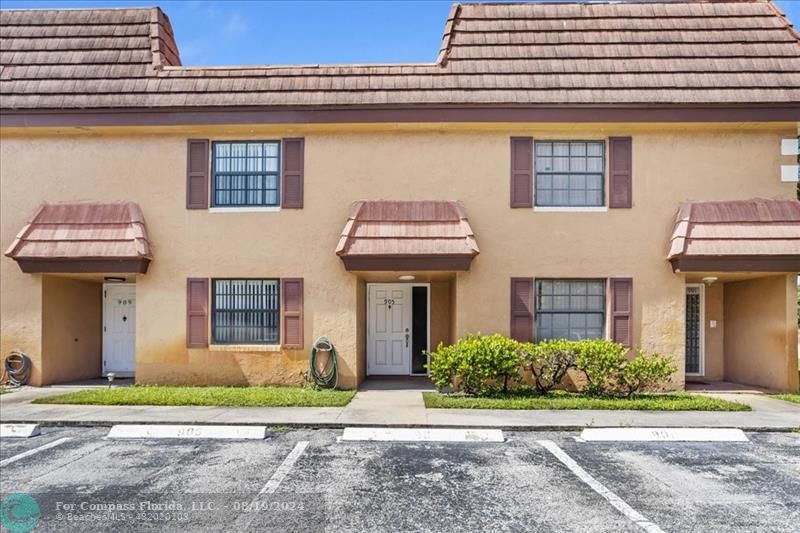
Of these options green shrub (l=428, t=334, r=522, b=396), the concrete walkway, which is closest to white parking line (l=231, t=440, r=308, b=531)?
the concrete walkway

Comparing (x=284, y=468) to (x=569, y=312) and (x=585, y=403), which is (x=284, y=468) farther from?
(x=569, y=312)

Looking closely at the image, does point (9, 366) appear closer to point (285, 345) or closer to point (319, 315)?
point (285, 345)

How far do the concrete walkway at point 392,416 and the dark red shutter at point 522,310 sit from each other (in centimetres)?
235

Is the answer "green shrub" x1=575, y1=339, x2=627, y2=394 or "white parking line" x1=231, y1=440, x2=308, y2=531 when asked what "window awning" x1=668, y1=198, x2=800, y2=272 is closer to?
"green shrub" x1=575, y1=339, x2=627, y2=394

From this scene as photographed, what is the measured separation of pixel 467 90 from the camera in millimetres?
11406

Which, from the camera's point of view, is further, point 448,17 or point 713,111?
point 448,17

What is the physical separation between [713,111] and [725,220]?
2.29m

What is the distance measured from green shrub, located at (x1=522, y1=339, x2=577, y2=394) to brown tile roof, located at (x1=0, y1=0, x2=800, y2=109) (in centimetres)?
504

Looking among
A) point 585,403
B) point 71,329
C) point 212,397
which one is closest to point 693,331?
point 585,403

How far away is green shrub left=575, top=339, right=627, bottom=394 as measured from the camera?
10398 millimetres

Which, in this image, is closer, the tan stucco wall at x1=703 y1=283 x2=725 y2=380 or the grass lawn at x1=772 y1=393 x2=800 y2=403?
the grass lawn at x1=772 y1=393 x2=800 y2=403

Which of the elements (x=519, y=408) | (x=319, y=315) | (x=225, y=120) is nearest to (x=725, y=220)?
(x=519, y=408)

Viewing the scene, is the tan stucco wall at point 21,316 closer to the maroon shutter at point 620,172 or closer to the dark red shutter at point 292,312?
the dark red shutter at point 292,312

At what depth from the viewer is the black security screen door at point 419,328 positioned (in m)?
13.6
